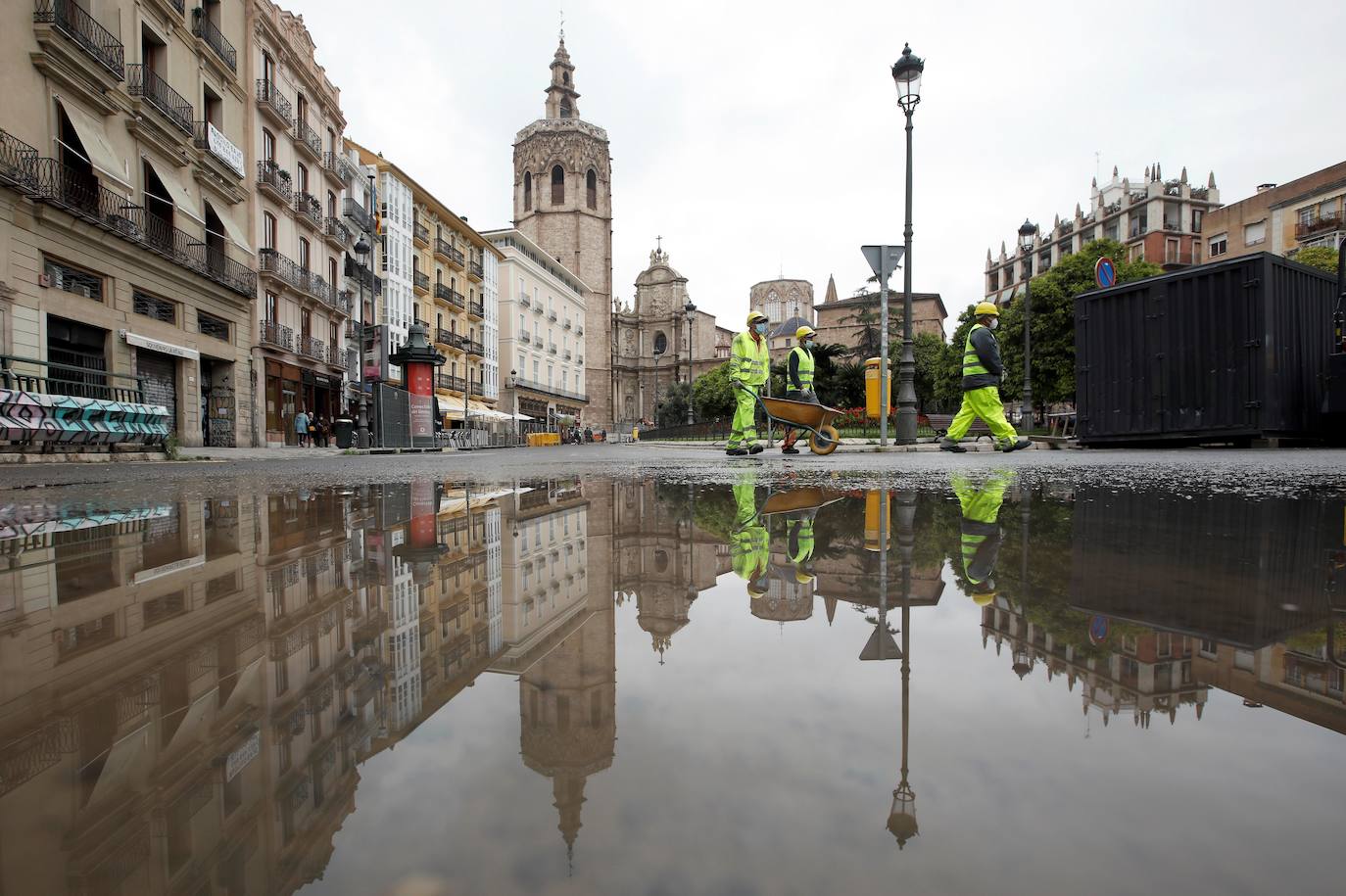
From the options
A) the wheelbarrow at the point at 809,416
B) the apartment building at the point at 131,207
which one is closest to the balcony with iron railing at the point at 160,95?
the apartment building at the point at 131,207

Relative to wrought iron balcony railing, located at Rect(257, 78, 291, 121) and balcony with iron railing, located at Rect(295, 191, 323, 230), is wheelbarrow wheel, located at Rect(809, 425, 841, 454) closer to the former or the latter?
wrought iron balcony railing, located at Rect(257, 78, 291, 121)

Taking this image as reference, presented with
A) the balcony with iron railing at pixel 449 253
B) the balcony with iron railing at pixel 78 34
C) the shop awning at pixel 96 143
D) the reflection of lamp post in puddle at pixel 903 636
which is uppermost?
the balcony with iron railing at pixel 449 253

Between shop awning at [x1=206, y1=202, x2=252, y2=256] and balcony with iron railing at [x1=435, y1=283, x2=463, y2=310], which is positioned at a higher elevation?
balcony with iron railing at [x1=435, y1=283, x2=463, y2=310]

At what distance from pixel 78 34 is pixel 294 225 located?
10.7 metres

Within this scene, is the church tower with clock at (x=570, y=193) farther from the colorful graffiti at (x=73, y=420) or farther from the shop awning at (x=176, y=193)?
the colorful graffiti at (x=73, y=420)

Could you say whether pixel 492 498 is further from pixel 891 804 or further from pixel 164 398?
pixel 164 398

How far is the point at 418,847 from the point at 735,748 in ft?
0.92

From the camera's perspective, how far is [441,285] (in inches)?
1467

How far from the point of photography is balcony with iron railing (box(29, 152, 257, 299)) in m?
12.4

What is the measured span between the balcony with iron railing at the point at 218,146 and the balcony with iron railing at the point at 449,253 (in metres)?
17.4

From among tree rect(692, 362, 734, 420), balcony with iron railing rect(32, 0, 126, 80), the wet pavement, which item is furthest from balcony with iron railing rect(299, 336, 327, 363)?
tree rect(692, 362, 734, 420)

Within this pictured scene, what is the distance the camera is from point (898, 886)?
45 cm

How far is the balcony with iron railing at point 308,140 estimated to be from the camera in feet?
76.4

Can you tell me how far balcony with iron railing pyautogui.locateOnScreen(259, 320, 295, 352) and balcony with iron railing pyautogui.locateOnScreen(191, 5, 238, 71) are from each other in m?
6.94
